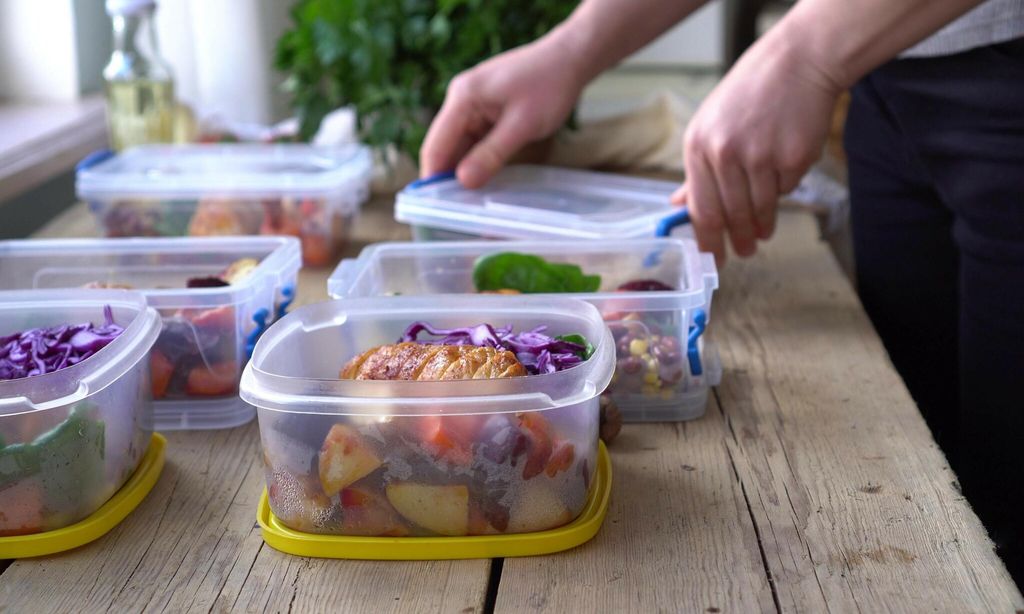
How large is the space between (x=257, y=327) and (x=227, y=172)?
0.58m

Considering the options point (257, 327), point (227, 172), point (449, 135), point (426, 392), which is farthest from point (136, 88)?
point (426, 392)

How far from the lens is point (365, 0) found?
5.25ft

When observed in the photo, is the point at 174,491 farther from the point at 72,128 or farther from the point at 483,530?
the point at 72,128

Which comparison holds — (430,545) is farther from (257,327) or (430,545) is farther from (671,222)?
(671,222)

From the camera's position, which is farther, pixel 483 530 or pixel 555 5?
pixel 555 5

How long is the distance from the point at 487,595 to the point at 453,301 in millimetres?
254

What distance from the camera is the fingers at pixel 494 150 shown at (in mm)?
1346

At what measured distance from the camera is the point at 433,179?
1.36 metres

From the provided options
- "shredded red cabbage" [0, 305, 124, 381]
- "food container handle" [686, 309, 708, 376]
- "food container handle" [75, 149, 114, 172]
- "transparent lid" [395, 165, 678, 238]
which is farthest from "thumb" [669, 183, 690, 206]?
A: "food container handle" [75, 149, 114, 172]

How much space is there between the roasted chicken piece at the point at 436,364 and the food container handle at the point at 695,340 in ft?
0.77

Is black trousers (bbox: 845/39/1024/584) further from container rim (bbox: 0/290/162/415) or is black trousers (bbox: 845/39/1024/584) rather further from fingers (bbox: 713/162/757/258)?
container rim (bbox: 0/290/162/415)

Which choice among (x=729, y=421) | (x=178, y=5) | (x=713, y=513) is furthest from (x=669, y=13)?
(x=178, y=5)

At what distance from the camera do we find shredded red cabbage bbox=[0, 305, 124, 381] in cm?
77

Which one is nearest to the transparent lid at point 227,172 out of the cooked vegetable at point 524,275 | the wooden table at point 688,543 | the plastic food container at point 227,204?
the plastic food container at point 227,204
